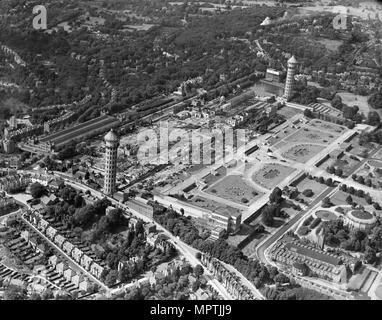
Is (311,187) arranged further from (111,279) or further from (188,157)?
(111,279)

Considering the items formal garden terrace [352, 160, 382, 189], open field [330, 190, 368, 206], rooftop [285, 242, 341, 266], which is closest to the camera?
rooftop [285, 242, 341, 266]

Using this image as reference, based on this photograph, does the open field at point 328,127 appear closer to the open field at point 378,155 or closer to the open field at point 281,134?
the open field at point 281,134

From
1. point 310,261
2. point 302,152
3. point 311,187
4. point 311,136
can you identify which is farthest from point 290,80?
point 310,261

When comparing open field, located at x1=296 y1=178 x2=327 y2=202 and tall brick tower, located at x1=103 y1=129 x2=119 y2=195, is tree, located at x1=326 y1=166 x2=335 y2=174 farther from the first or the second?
tall brick tower, located at x1=103 y1=129 x2=119 y2=195

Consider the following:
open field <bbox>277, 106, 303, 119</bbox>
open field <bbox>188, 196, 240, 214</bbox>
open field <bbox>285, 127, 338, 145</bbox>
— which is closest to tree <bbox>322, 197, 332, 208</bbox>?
open field <bbox>188, 196, 240, 214</bbox>

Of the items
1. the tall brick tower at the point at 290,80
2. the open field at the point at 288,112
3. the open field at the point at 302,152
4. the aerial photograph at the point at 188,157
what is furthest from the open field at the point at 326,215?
the tall brick tower at the point at 290,80

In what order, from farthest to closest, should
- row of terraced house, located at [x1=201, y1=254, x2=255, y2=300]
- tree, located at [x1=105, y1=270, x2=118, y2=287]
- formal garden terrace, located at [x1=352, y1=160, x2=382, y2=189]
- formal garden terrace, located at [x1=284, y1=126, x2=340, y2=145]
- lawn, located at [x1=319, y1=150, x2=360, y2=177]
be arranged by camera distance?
formal garden terrace, located at [x1=284, y1=126, x2=340, y2=145] < lawn, located at [x1=319, y1=150, x2=360, y2=177] < formal garden terrace, located at [x1=352, y1=160, x2=382, y2=189] < tree, located at [x1=105, y1=270, x2=118, y2=287] < row of terraced house, located at [x1=201, y1=254, x2=255, y2=300]
